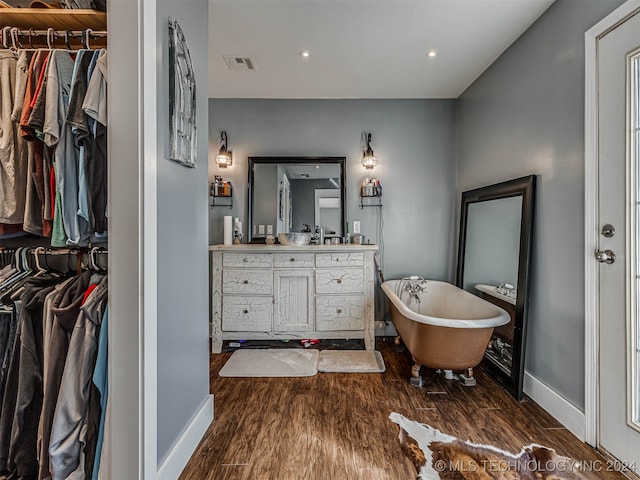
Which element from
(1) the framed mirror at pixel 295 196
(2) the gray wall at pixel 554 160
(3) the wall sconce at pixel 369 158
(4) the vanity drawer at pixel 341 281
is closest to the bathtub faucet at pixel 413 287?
(4) the vanity drawer at pixel 341 281

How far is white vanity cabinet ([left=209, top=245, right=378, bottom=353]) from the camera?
2887 millimetres

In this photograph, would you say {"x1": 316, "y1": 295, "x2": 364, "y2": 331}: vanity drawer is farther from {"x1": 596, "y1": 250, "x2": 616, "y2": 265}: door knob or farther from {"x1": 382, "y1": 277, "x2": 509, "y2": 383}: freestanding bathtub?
{"x1": 596, "y1": 250, "x2": 616, "y2": 265}: door knob

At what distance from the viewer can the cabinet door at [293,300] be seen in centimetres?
290

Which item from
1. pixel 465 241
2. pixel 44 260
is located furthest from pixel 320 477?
pixel 465 241

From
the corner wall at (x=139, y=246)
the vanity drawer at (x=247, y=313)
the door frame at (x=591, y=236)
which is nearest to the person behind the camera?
the corner wall at (x=139, y=246)

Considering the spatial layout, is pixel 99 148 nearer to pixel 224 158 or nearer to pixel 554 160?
pixel 224 158

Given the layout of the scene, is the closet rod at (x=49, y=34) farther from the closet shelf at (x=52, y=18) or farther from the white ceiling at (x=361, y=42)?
the white ceiling at (x=361, y=42)

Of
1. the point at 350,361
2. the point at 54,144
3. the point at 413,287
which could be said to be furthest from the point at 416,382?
the point at 54,144

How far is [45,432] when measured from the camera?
1.21m

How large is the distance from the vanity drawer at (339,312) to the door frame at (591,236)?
163 cm

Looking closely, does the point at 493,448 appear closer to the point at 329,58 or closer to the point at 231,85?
the point at 329,58

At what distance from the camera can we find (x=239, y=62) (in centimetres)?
256

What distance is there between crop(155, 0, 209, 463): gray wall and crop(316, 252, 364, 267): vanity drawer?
1.29 meters

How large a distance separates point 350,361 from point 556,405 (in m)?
Answer: 1.41
